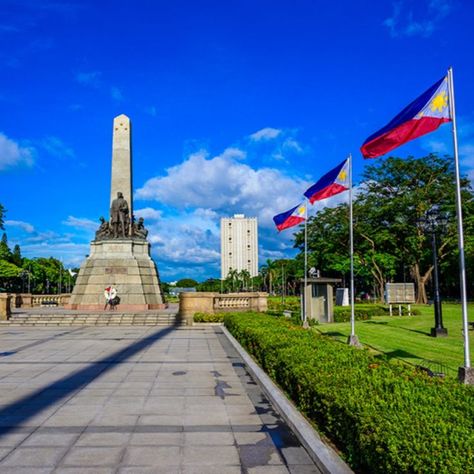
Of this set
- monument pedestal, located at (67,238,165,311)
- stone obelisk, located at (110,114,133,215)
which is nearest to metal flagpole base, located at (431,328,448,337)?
monument pedestal, located at (67,238,165,311)

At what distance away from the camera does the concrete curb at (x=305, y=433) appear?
5133 mm

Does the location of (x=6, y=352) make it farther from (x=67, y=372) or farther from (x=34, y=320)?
(x=34, y=320)

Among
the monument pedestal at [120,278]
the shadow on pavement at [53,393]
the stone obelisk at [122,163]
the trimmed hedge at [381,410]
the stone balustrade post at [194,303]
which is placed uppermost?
the stone obelisk at [122,163]

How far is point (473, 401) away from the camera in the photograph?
520cm

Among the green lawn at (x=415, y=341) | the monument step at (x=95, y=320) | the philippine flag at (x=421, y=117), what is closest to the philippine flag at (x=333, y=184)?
the green lawn at (x=415, y=341)

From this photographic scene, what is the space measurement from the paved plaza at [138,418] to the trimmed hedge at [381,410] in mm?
624

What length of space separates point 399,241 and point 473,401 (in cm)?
4333

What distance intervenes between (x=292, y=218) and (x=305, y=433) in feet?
54.4

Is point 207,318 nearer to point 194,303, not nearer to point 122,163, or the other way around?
point 194,303

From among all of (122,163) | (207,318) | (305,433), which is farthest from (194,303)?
(305,433)

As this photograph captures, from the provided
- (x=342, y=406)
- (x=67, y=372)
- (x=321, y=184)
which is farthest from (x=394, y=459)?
(x=321, y=184)

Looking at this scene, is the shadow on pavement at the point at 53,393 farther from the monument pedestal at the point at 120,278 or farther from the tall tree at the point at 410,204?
the tall tree at the point at 410,204

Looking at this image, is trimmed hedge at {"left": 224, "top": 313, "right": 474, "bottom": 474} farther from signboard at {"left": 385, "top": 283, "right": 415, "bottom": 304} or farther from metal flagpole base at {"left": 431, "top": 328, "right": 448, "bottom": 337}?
signboard at {"left": 385, "top": 283, "right": 415, "bottom": 304}

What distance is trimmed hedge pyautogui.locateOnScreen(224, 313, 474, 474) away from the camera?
12.4ft
